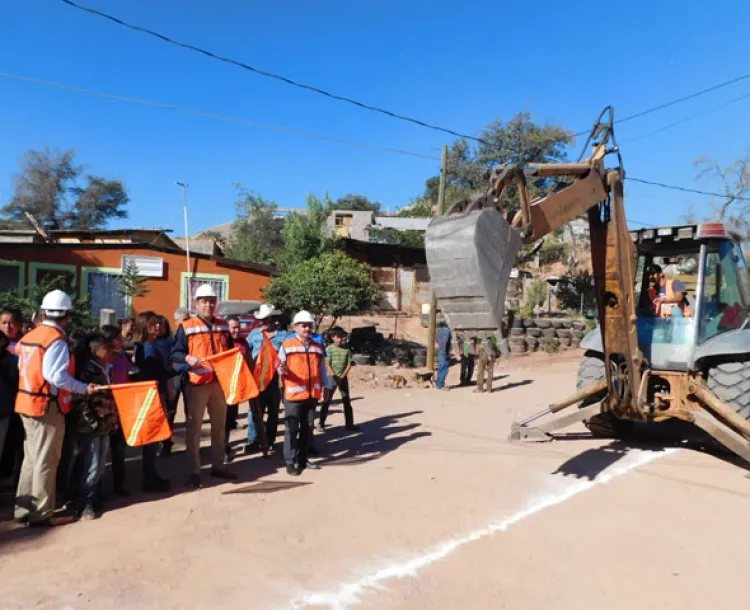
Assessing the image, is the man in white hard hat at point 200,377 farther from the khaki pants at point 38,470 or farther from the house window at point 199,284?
the house window at point 199,284

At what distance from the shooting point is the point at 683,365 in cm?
682

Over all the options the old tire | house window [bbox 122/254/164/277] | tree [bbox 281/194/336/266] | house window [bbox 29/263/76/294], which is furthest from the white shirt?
tree [bbox 281/194/336/266]

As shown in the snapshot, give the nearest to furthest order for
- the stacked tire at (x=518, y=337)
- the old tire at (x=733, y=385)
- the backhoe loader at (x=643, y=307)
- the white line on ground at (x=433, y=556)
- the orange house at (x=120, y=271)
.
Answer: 1. the white line on ground at (x=433, y=556)
2. the backhoe loader at (x=643, y=307)
3. the old tire at (x=733, y=385)
4. the orange house at (x=120, y=271)
5. the stacked tire at (x=518, y=337)

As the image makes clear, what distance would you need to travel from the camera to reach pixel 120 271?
1738 centimetres

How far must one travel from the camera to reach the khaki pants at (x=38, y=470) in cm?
463

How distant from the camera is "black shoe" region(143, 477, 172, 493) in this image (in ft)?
18.4

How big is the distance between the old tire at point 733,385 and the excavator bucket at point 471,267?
3.88 metres

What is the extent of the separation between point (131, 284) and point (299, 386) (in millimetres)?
12338

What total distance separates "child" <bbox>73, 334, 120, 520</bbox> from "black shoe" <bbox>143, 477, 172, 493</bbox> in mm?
670

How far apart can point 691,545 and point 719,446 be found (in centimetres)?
349

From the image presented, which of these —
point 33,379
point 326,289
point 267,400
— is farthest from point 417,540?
point 326,289

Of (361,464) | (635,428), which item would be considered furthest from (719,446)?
(361,464)

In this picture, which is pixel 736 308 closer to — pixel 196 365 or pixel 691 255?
pixel 691 255

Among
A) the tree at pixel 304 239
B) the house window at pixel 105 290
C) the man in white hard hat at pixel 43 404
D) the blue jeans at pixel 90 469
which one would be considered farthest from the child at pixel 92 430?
the tree at pixel 304 239
